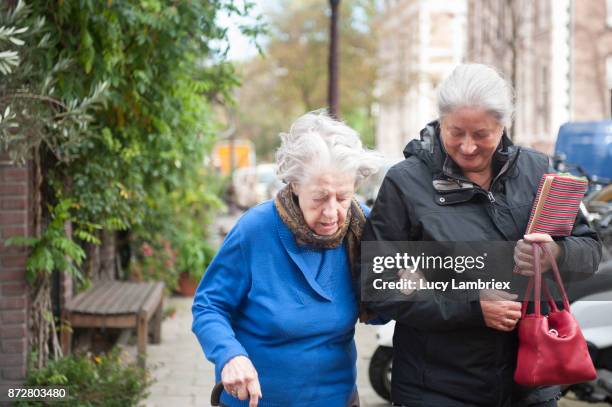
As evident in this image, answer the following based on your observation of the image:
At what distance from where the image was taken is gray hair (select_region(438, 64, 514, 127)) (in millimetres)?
2814

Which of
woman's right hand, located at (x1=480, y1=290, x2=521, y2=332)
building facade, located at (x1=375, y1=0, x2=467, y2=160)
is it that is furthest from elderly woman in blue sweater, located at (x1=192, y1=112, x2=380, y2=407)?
building facade, located at (x1=375, y1=0, x2=467, y2=160)

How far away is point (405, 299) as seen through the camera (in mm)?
2842

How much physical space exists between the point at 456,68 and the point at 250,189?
30730mm

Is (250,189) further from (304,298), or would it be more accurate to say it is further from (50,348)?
(304,298)

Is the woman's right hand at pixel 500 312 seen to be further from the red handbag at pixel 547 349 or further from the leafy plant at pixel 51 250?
the leafy plant at pixel 51 250

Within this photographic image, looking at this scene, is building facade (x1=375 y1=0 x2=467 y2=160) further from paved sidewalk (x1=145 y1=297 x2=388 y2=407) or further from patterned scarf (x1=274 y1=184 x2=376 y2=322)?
patterned scarf (x1=274 y1=184 x2=376 y2=322)

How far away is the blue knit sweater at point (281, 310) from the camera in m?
2.99

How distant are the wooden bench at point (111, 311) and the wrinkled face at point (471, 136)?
4.51 m

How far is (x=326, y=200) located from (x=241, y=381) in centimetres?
62

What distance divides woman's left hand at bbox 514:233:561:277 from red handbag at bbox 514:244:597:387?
0.7 inches

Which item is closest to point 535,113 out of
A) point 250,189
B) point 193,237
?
point 250,189

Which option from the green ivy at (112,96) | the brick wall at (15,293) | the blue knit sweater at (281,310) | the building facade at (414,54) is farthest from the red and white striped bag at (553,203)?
the building facade at (414,54)

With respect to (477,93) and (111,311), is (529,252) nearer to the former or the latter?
(477,93)

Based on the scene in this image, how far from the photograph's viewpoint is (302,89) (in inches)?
1287
